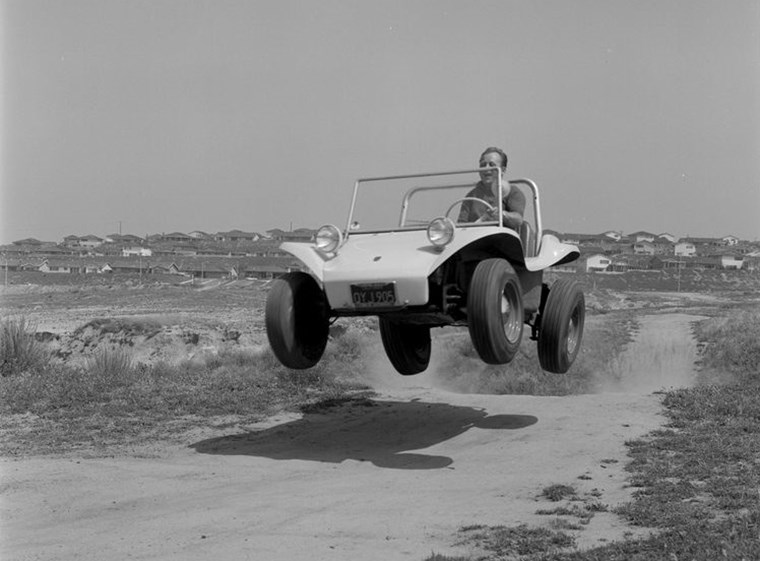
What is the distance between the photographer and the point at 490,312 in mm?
7926

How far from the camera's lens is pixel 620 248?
275ft

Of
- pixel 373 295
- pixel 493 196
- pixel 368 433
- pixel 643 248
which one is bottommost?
pixel 368 433

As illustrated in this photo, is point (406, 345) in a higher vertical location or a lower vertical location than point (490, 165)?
lower

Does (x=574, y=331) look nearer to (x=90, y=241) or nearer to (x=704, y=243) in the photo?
(x=704, y=243)

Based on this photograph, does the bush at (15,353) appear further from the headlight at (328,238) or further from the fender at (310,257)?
the headlight at (328,238)

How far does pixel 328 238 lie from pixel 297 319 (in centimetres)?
84

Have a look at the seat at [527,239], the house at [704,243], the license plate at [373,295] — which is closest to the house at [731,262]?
the house at [704,243]

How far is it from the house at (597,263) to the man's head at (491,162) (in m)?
57.3

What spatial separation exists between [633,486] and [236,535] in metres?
3.26

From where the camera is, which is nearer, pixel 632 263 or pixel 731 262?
pixel 632 263

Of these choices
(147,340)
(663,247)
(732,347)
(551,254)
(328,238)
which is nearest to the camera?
(328,238)

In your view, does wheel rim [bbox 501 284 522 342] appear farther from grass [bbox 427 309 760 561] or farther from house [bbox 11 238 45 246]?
house [bbox 11 238 45 246]

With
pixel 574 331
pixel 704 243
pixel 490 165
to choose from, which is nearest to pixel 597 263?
pixel 704 243

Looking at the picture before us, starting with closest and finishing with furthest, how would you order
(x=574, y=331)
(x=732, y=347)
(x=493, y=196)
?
(x=493, y=196)
(x=574, y=331)
(x=732, y=347)
